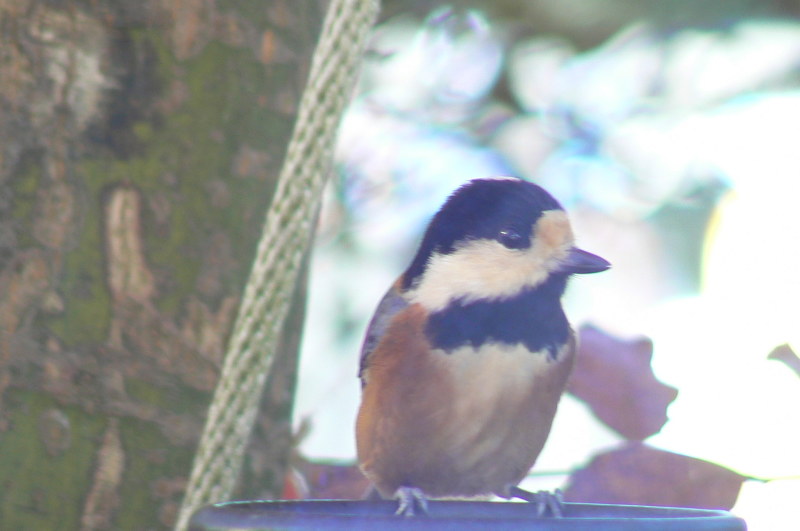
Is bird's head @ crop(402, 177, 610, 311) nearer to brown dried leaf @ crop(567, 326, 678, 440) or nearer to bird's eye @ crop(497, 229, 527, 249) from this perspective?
bird's eye @ crop(497, 229, 527, 249)

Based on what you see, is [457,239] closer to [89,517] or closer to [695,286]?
[89,517]

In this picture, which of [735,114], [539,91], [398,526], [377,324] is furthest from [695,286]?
[398,526]

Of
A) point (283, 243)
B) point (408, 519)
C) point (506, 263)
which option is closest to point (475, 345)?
point (506, 263)

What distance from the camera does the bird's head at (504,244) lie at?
0.88 metres

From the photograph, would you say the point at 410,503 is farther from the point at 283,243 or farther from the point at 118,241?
the point at 118,241

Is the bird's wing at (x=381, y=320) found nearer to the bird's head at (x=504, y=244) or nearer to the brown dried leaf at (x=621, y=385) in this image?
the bird's head at (x=504, y=244)

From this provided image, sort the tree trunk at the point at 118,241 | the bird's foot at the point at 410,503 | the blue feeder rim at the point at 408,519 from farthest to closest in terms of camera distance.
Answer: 1. the tree trunk at the point at 118,241
2. the bird's foot at the point at 410,503
3. the blue feeder rim at the point at 408,519

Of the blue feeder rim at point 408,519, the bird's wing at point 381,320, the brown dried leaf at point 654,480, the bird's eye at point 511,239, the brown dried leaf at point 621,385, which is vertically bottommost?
the blue feeder rim at point 408,519

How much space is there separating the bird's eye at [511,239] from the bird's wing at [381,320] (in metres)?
0.12

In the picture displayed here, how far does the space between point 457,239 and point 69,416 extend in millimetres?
397

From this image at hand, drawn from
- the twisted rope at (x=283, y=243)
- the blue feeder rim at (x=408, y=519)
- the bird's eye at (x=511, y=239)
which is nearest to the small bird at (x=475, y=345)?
the bird's eye at (x=511, y=239)

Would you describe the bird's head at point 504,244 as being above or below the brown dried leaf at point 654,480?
above

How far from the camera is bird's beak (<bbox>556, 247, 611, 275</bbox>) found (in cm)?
88

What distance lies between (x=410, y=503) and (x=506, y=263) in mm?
263
